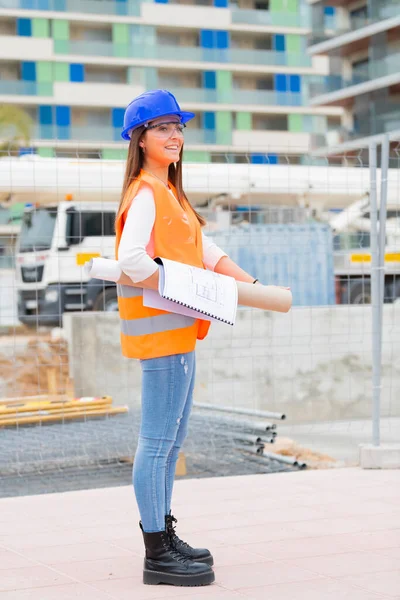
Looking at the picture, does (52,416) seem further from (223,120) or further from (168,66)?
(223,120)

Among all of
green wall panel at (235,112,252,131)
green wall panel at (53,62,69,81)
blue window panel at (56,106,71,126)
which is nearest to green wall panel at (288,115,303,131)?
green wall panel at (235,112,252,131)

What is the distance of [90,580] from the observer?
3.68 m

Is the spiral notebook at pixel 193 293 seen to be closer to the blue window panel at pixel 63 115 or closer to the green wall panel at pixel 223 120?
the blue window panel at pixel 63 115

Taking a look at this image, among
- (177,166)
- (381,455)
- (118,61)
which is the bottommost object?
(381,455)

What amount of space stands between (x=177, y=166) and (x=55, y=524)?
177cm

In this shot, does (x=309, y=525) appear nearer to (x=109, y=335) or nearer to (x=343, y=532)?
(x=343, y=532)

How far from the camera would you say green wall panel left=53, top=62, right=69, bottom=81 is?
174 feet

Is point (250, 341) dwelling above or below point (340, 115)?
below

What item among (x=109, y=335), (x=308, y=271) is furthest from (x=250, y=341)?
(x=308, y=271)

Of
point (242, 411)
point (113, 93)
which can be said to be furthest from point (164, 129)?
point (113, 93)

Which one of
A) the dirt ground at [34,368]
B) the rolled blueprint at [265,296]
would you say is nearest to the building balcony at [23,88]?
the dirt ground at [34,368]

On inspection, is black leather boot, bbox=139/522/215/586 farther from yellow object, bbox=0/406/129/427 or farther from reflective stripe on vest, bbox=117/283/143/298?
yellow object, bbox=0/406/129/427

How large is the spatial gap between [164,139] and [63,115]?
5042 cm

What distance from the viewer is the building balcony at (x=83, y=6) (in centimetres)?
5219
